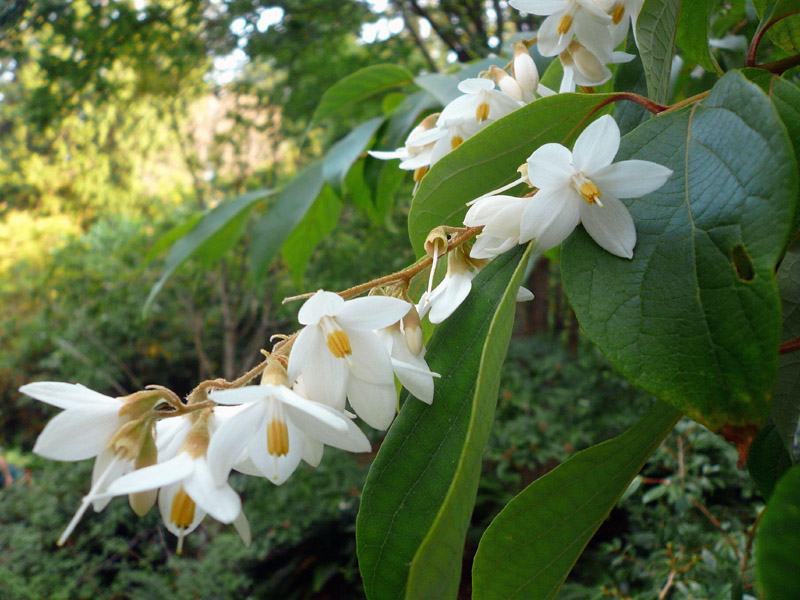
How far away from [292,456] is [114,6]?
2.32 metres

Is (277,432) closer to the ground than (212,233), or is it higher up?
higher up

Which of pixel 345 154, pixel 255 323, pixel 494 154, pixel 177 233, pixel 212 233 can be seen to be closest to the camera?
pixel 494 154

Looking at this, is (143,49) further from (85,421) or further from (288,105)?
(85,421)

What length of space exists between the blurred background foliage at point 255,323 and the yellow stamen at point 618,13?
0.34m

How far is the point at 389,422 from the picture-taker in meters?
0.38

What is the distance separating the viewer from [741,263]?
1.05ft

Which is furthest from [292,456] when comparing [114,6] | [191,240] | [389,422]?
[114,6]

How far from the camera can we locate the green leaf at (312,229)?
120 cm

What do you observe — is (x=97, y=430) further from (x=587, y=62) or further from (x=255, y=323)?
(x=255, y=323)

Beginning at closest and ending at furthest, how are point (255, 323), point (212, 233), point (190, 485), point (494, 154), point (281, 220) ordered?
1. point (190, 485)
2. point (494, 154)
3. point (281, 220)
4. point (212, 233)
5. point (255, 323)

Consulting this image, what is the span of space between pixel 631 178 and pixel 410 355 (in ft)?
0.57

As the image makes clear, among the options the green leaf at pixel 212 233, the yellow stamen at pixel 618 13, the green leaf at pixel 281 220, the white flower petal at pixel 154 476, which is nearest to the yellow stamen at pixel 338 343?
the white flower petal at pixel 154 476

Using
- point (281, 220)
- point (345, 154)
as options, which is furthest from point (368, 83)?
point (281, 220)

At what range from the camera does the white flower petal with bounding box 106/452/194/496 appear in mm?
296
